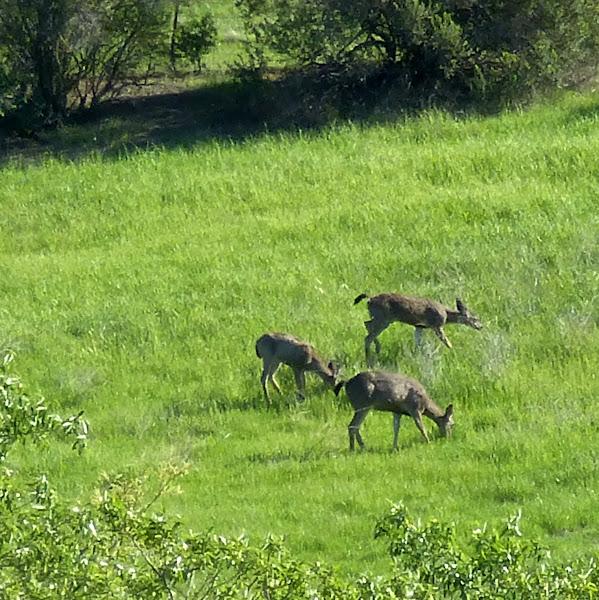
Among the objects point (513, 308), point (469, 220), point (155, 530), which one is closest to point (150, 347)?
point (513, 308)

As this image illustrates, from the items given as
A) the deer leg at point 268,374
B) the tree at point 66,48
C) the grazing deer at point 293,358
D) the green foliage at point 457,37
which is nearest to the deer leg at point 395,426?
the grazing deer at point 293,358

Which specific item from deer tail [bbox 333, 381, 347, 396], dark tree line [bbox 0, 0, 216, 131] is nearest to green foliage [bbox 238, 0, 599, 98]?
dark tree line [bbox 0, 0, 216, 131]

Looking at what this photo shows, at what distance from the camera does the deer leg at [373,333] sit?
50.1ft

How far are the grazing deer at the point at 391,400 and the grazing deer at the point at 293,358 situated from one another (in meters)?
1.41

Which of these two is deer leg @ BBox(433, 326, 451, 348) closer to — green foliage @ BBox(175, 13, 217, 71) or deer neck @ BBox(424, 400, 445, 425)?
deer neck @ BBox(424, 400, 445, 425)

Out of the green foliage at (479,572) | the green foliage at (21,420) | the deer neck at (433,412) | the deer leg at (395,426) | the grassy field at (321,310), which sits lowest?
the grassy field at (321,310)

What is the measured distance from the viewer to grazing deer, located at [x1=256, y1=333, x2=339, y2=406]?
14578 millimetres

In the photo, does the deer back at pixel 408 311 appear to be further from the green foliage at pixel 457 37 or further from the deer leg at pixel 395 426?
the green foliage at pixel 457 37

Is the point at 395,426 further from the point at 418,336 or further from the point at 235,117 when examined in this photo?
the point at 235,117

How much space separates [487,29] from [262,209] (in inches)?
280

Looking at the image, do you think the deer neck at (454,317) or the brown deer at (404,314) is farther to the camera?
the deer neck at (454,317)

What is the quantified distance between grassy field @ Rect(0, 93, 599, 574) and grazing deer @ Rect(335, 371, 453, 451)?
245 millimetres

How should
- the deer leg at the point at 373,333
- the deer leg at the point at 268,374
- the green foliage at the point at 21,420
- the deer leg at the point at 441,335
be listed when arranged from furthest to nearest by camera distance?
the deer leg at the point at 441,335
the deer leg at the point at 373,333
the deer leg at the point at 268,374
the green foliage at the point at 21,420

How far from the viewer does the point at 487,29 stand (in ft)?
84.7
